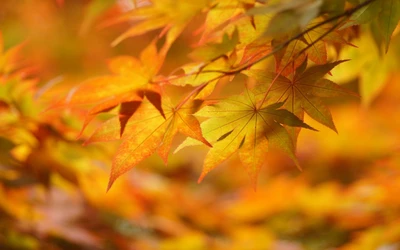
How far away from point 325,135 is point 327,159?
0.47 ft

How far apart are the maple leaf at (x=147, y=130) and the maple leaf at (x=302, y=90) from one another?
0.29ft

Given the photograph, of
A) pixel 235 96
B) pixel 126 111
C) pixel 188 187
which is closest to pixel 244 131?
pixel 235 96

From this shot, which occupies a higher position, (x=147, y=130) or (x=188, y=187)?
(x=188, y=187)

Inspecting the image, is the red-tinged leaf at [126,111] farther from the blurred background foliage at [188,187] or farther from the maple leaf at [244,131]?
the blurred background foliage at [188,187]

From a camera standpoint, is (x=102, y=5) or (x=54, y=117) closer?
(x=102, y=5)

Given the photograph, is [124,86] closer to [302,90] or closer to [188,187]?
[302,90]

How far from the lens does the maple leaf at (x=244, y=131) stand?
0.57m

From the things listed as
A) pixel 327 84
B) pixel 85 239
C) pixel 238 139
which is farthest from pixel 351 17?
pixel 85 239

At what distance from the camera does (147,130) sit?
59 centimetres

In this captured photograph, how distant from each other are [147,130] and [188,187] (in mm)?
1790

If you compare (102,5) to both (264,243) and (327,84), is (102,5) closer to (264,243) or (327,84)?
(327,84)

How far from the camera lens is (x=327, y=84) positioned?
0.57 m

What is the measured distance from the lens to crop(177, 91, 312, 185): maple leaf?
571 millimetres

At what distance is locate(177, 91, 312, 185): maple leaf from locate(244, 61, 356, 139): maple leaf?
0.9 inches
